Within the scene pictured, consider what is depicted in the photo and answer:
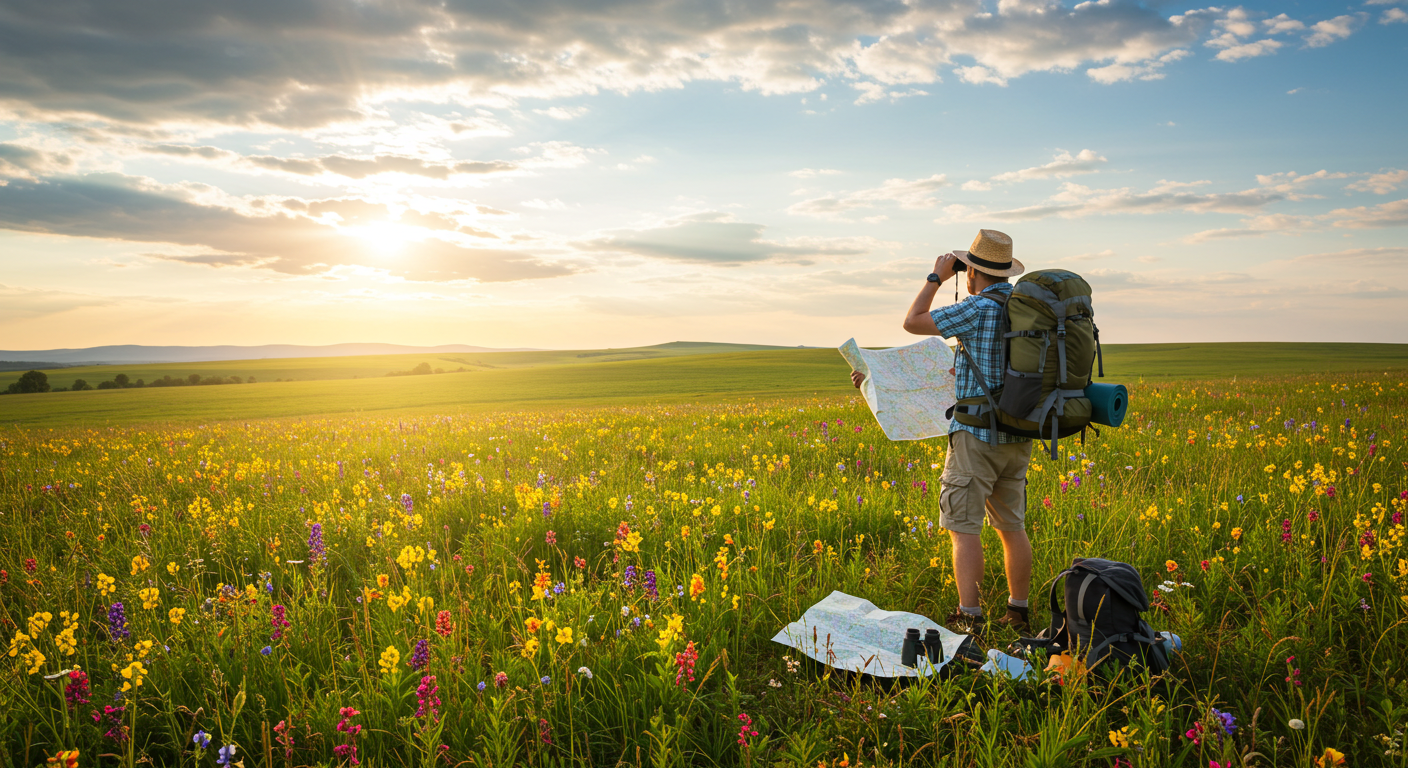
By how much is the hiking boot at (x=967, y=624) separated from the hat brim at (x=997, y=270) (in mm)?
2316

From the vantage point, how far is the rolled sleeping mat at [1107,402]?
12.6 feet

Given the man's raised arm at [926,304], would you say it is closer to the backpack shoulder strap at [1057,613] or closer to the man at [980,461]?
the man at [980,461]

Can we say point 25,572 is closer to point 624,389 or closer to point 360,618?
point 360,618

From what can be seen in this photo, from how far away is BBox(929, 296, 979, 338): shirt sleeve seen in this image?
4043mm

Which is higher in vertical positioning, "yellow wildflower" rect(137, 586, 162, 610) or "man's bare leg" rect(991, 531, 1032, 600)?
"yellow wildflower" rect(137, 586, 162, 610)

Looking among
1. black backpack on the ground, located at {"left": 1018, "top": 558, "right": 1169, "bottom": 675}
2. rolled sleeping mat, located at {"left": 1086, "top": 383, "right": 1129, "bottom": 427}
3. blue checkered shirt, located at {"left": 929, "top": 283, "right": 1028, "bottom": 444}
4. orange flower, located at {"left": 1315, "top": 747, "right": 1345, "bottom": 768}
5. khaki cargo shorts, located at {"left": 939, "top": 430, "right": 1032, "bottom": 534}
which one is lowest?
orange flower, located at {"left": 1315, "top": 747, "right": 1345, "bottom": 768}

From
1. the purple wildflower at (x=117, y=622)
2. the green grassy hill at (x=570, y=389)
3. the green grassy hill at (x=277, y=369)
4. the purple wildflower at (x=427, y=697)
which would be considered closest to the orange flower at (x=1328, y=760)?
the purple wildflower at (x=427, y=697)

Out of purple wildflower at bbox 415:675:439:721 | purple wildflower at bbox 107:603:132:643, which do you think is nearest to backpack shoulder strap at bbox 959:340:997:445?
purple wildflower at bbox 415:675:439:721

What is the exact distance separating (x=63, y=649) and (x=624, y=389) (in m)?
45.4

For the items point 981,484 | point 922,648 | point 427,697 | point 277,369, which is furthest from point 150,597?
point 277,369

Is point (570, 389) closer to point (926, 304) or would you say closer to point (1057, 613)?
point (926, 304)

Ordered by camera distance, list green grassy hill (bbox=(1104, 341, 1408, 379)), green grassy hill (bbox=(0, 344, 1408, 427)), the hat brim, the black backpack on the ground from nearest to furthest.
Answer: the black backpack on the ground → the hat brim → green grassy hill (bbox=(0, 344, 1408, 427)) → green grassy hill (bbox=(1104, 341, 1408, 379))

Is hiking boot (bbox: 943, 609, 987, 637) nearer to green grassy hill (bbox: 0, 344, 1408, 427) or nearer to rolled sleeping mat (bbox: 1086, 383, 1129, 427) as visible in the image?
rolled sleeping mat (bbox: 1086, 383, 1129, 427)

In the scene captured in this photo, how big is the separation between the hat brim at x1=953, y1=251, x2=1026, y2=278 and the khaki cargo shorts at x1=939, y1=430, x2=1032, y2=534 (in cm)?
112
